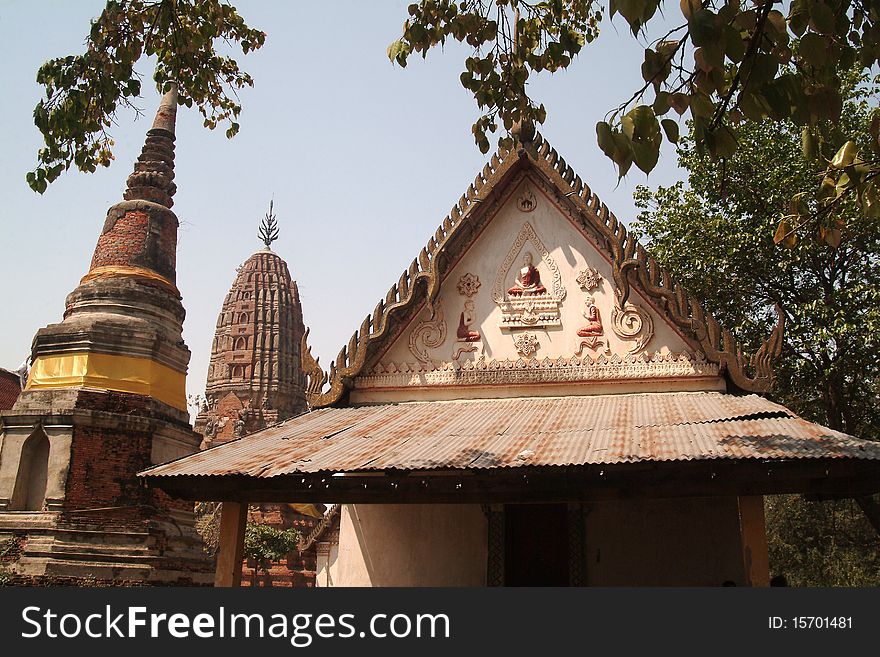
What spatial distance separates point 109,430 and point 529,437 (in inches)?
282

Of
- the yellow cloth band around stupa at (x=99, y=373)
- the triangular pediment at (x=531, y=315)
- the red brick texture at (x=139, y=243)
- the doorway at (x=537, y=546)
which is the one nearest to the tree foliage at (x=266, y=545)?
the yellow cloth band around stupa at (x=99, y=373)

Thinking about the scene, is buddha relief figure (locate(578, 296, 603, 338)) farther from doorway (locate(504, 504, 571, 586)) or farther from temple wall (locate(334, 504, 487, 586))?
temple wall (locate(334, 504, 487, 586))

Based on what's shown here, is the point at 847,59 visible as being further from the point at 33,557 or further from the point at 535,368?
the point at 33,557

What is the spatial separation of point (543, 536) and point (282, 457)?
3.44 metres

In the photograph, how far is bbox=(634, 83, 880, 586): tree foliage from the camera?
45.1 feet

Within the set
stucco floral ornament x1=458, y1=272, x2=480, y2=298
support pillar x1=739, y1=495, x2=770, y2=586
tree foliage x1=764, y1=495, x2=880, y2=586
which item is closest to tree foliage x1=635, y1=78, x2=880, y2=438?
tree foliage x1=764, y1=495, x2=880, y2=586

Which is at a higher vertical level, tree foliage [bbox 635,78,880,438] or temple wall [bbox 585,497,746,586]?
tree foliage [bbox 635,78,880,438]

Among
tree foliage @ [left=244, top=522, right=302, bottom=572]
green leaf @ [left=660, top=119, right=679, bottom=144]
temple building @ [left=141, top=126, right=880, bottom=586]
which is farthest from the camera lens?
tree foliage @ [left=244, top=522, right=302, bottom=572]

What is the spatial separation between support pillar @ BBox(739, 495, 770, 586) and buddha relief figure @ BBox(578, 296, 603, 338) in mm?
3184

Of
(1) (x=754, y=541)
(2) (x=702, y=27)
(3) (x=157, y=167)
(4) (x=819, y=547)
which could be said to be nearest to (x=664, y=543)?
(1) (x=754, y=541)

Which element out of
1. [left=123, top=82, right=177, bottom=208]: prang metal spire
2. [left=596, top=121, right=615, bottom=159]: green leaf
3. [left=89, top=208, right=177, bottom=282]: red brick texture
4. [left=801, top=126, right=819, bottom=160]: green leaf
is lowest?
[left=596, top=121, right=615, bottom=159]: green leaf

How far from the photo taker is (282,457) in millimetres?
7223

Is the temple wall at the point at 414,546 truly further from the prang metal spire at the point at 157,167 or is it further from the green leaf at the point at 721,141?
the prang metal spire at the point at 157,167

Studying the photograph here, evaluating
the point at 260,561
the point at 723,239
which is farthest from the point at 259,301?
the point at 723,239
